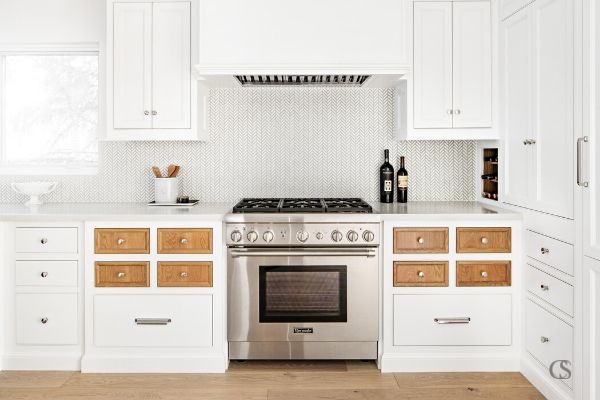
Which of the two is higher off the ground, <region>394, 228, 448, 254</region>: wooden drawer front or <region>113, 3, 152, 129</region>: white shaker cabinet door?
<region>113, 3, 152, 129</region>: white shaker cabinet door

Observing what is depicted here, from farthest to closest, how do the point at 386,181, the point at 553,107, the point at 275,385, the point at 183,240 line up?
the point at 386,181 → the point at 183,240 → the point at 275,385 → the point at 553,107

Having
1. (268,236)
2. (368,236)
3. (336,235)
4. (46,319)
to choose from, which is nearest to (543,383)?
(368,236)

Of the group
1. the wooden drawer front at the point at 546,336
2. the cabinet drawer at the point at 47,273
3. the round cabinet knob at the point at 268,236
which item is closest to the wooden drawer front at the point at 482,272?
the wooden drawer front at the point at 546,336

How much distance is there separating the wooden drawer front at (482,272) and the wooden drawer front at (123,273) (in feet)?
5.76

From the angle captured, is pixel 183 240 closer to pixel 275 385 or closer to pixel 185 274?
pixel 185 274

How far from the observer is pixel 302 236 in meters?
3.20

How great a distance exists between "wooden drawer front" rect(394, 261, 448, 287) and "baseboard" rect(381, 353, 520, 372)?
0.42m

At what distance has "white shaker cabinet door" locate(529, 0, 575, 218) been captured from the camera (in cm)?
263

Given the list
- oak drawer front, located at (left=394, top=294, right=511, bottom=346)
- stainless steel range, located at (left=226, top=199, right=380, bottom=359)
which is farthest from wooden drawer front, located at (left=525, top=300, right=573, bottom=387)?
stainless steel range, located at (left=226, top=199, right=380, bottom=359)

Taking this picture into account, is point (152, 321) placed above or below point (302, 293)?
below

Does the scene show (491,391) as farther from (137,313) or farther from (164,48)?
(164,48)

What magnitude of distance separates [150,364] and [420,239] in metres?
1.67

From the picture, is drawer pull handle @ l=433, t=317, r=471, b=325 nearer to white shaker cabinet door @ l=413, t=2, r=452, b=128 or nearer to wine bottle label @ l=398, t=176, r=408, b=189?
wine bottle label @ l=398, t=176, r=408, b=189

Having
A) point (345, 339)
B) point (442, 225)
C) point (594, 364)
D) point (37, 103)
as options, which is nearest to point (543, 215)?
point (442, 225)
